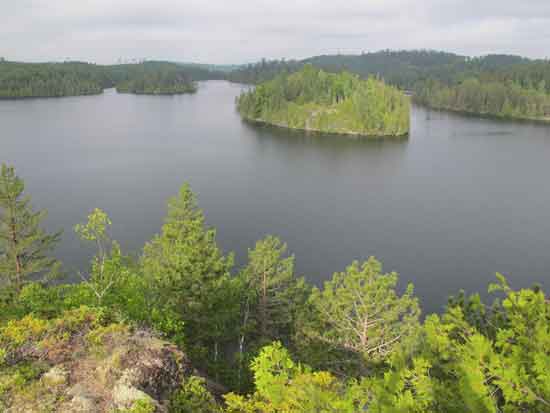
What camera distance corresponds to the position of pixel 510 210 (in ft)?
169

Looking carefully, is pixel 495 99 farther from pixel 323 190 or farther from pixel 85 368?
pixel 85 368

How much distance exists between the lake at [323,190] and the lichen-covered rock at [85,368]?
2540 centimetres

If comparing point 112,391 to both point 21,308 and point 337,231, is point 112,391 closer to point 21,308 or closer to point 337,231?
point 21,308

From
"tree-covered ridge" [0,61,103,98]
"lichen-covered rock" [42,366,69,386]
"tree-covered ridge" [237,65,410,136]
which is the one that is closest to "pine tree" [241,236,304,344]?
"lichen-covered rock" [42,366,69,386]

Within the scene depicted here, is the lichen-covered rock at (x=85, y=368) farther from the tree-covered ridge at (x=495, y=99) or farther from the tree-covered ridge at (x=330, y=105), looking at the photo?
the tree-covered ridge at (x=495, y=99)

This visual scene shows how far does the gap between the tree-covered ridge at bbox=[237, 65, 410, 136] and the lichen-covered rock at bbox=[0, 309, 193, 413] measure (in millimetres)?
101288

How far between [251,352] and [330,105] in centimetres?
10803

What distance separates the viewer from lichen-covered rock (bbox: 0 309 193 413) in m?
8.25

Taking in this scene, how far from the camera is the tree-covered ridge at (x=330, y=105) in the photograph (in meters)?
107

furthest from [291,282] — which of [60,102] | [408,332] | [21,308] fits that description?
[60,102]

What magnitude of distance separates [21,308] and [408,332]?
13915 millimetres

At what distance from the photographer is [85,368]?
908cm

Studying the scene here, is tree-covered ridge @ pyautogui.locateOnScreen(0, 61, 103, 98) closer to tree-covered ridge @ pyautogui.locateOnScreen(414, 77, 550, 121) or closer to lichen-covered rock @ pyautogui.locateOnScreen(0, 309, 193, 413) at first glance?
tree-covered ridge @ pyautogui.locateOnScreen(414, 77, 550, 121)

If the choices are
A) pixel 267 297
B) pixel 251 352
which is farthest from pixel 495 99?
pixel 251 352
